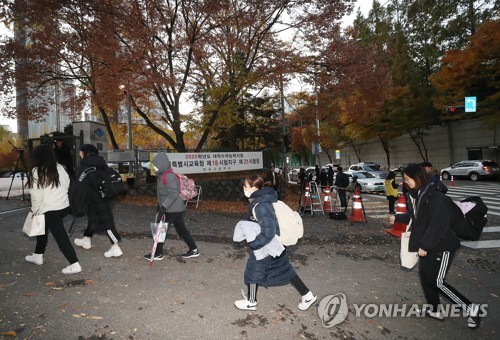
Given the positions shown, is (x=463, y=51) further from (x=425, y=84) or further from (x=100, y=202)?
(x=100, y=202)

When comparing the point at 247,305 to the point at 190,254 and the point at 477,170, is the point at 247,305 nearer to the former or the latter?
the point at 190,254

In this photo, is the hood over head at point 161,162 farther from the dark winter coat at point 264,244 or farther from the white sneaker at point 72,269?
the dark winter coat at point 264,244

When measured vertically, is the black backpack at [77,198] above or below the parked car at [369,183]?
above

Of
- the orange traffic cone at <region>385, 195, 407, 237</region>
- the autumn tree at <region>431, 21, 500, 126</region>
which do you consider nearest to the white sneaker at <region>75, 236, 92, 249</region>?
the orange traffic cone at <region>385, 195, 407, 237</region>

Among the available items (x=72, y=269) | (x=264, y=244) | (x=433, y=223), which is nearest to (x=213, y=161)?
(x=72, y=269)

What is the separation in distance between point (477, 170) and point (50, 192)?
1111 inches

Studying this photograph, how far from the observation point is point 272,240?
10.3 ft

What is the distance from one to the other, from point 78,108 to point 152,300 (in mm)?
14822

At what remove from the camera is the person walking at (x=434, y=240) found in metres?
3.00

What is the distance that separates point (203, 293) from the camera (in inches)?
152

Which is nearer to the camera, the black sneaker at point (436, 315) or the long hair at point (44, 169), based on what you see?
the black sneaker at point (436, 315)

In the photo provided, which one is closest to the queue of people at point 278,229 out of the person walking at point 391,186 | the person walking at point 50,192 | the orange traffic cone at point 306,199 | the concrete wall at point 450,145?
the person walking at point 50,192

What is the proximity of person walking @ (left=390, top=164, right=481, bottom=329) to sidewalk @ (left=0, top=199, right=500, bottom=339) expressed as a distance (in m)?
0.38

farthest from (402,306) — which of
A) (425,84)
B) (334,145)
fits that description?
(334,145)
